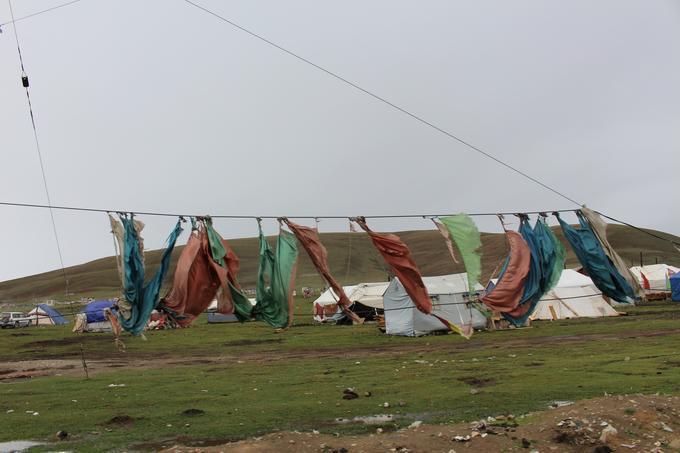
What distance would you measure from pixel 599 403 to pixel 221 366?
695 inches

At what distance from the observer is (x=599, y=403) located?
1243 centimetres

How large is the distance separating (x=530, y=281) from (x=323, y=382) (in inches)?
338

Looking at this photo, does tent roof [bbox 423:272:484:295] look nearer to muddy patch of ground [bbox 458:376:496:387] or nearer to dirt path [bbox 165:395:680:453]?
muddy patch of ground [bbox 458:376:496:387]

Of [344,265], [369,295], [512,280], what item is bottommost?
[369,295]

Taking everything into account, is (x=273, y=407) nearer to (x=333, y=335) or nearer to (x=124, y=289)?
(x=124, y=289)

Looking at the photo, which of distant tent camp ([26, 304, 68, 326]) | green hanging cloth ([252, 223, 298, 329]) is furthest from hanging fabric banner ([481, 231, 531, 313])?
distant tent camp ([26, 304, 68, 326])

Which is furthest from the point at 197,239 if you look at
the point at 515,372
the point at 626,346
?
the point at 626,346

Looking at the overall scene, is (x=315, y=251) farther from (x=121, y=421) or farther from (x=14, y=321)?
(x=14, y=321)

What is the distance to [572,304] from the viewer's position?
145 ft

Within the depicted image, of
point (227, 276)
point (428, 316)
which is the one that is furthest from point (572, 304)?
point (227, 276)

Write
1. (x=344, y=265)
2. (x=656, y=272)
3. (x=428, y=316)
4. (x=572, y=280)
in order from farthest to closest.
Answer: (x=344, y=265), (x=656, y=272), (x=572, y=280), (x=428, y=316)

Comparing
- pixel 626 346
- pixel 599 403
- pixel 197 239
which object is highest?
pixel 197 239

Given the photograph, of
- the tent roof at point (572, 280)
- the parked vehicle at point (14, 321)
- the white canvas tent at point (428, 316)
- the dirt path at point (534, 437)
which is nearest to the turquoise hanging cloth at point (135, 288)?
the dirt path at point (534, 437)

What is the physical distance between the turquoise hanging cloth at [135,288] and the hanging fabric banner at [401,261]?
14.0 feet
